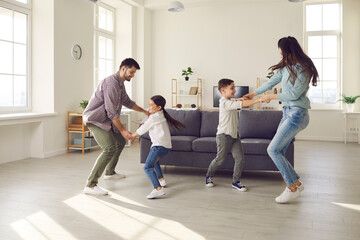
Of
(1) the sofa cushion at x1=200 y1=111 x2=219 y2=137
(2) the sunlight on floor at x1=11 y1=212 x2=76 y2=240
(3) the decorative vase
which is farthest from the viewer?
(3) the decorative vase

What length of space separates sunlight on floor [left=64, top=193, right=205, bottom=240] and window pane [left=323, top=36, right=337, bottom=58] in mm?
6637

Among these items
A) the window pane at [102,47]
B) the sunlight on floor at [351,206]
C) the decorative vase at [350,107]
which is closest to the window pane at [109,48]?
the window pane at [102,47]

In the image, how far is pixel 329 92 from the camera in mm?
8102

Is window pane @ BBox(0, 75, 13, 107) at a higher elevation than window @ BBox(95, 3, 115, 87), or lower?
lower

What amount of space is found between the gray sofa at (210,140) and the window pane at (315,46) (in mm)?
4425

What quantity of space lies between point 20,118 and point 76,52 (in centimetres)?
178

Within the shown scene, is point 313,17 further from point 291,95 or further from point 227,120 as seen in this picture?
point 291,95

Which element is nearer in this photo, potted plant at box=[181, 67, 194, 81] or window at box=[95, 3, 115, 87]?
window at box=[95, 3, 115, 87]

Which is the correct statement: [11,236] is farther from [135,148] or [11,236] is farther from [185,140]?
[135,148]

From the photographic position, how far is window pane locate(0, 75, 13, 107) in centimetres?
514

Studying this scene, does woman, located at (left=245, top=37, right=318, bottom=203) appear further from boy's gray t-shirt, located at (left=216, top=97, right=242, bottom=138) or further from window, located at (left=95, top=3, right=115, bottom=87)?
window, located at (left=95, top=3, right=115, bottom=87)

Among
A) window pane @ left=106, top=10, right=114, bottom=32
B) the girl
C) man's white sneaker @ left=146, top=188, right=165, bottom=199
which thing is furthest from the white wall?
Result: man's white sneaker @ left=146, top=188, right=165, bottom=199

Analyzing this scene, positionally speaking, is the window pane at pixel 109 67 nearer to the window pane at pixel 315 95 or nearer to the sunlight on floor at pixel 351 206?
the window pane at pixel 315 95

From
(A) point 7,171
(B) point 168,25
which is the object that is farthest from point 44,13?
(B) point 168,25
